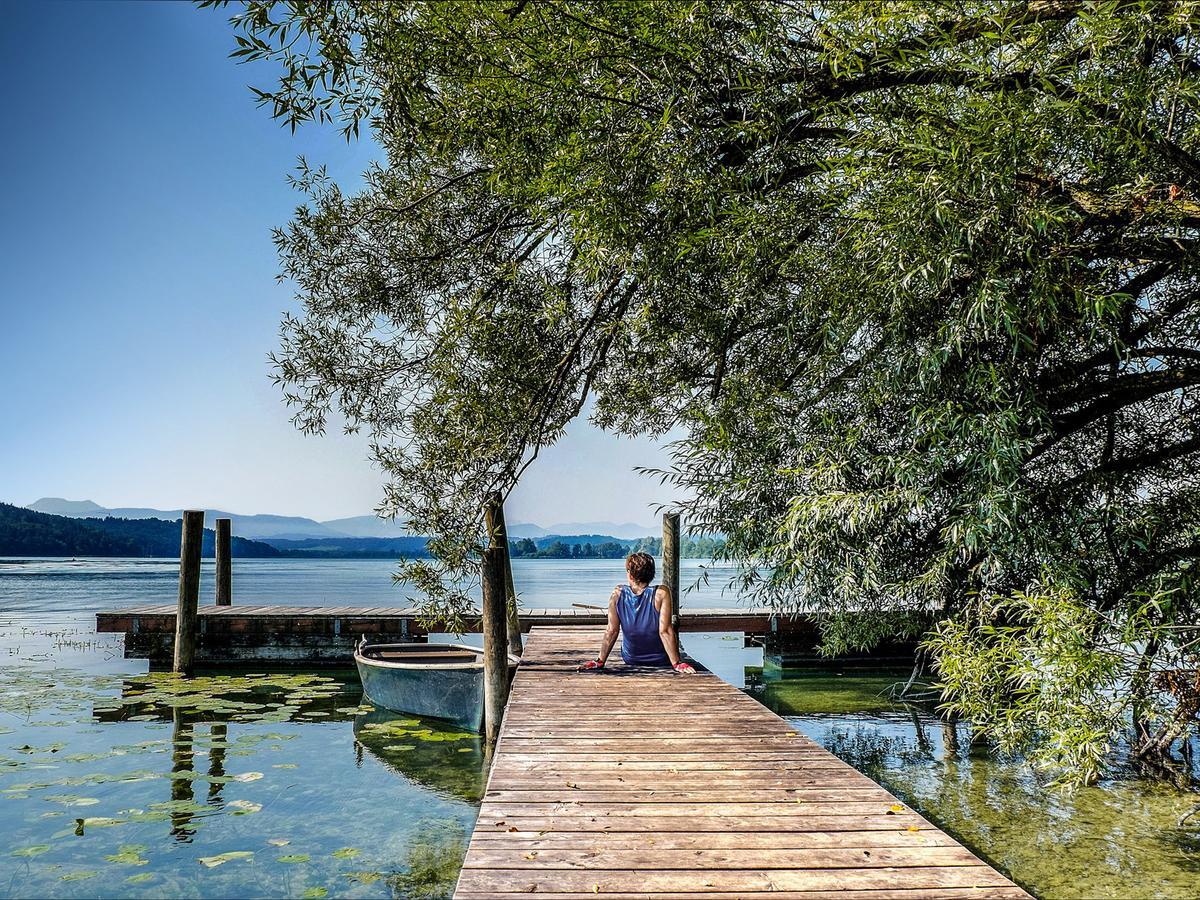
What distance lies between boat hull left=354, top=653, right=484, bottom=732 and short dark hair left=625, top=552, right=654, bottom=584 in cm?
304

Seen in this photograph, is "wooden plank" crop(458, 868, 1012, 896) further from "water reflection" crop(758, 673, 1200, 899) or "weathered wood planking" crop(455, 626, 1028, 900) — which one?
"water reflection" crop(758, 673, 1200, 899)

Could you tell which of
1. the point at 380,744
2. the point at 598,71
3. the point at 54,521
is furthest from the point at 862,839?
the point at 54,521

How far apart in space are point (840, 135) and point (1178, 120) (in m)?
2.28

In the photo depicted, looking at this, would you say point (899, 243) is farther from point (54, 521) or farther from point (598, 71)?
point (54, 521)

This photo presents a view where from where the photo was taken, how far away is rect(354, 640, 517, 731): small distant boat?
33.8 feet

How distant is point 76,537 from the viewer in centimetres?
8350

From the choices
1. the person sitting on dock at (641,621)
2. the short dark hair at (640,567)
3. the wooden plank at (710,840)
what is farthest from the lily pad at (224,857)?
the short dark hair at (640,567)

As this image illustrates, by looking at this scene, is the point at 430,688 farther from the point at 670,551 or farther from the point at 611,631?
the point at 670,551

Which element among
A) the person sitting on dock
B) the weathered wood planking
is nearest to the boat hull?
the person sitting on dock

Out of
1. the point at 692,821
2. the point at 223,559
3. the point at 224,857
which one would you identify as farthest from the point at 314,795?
the point at 223,559

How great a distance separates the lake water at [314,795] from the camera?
6.09m

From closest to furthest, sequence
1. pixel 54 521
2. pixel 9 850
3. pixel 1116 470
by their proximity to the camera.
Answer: pixel 9 850
pixel 1116 470
pixel 54 521

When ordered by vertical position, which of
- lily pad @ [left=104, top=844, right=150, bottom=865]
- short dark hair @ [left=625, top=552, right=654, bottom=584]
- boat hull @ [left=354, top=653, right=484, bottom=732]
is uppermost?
short dark hair @ [left=625, top=552, right=654, bottom=584]

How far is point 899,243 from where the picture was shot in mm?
5543
